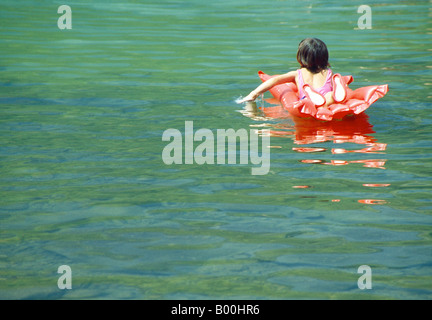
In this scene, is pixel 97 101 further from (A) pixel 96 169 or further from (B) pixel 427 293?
(B) pixel 427 293

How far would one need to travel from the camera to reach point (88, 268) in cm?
328

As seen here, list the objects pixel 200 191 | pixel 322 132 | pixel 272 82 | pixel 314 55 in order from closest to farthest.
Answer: pixel 200 191
pixel 322 132
pixel 314 55
pixel 272 82

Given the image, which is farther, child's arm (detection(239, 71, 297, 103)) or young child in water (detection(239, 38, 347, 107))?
child's arm (detection(239, 71, 297, 103))

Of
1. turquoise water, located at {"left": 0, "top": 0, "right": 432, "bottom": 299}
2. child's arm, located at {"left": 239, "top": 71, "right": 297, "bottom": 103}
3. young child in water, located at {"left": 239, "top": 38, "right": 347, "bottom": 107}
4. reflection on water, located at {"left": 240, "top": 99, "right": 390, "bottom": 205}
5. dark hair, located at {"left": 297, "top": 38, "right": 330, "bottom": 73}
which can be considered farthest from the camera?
child's arm, located at {"left": 239, "top": 71, "right": 297, "bottom": 103}

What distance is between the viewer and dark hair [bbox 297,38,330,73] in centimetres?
658

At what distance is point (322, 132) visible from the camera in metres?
5.98

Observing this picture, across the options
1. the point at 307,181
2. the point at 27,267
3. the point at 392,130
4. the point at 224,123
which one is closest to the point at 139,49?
the point at 224,123

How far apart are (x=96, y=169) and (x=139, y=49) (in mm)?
6892

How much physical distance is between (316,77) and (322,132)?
92cm

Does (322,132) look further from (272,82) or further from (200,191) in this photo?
(200,191)

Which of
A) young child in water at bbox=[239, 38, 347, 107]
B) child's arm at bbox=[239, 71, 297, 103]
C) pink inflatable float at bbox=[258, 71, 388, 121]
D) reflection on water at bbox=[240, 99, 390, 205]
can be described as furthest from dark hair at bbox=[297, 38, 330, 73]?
reflection on water at bbox=[240, 99, 390, 205]

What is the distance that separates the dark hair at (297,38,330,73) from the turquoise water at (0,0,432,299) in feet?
2.03

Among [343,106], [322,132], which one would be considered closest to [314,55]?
[343,106]

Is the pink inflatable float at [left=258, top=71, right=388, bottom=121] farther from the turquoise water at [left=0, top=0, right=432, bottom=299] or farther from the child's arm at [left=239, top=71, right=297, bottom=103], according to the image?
the child's arm at [left=239, top=71, right=297, bottom=103]
